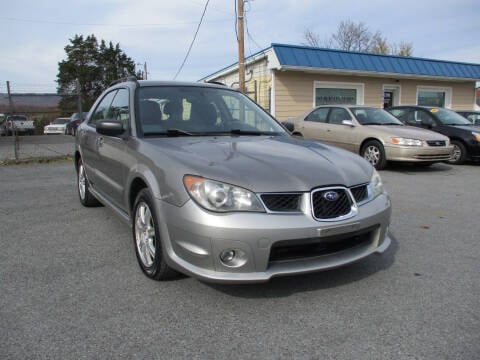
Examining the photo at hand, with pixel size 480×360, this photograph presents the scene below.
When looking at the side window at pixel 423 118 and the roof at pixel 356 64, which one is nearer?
the side window at pixel 423 118

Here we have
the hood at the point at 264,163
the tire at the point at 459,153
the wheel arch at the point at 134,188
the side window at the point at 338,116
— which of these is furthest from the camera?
the tire at the point at 459,153

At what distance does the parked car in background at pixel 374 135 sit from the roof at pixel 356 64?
4.01 metres

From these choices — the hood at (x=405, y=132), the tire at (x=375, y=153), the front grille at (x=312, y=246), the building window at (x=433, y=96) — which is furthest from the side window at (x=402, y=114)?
the front grille at (x=312, y=246)

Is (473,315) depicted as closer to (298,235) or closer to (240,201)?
(298,235)

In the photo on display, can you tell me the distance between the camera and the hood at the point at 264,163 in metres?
2.55

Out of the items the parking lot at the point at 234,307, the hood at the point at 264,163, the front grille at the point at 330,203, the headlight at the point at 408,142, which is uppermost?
the hood at the point at 264,163

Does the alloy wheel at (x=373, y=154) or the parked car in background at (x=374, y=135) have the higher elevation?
the parked car in background at (x=374, y=135)

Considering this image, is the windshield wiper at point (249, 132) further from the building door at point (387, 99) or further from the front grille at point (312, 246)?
the building door at point (387, 99)

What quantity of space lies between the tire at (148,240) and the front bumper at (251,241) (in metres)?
0.16

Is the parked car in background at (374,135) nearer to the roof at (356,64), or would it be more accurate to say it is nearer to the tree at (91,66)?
the roof at (356,64)

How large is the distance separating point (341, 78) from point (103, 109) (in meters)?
12.7

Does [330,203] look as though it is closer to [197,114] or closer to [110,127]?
[197,114]

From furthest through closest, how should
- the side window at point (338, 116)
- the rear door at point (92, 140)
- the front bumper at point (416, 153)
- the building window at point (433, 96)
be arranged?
the building window at point (433, 96) < the side window at point (338, 116) < the front bumper at point (416, 153) < the rear door at point (92, 140)

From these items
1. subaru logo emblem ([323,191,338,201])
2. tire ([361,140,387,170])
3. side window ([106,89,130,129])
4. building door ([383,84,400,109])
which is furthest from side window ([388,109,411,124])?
subaru logo emblem ([323,191,338,201])
